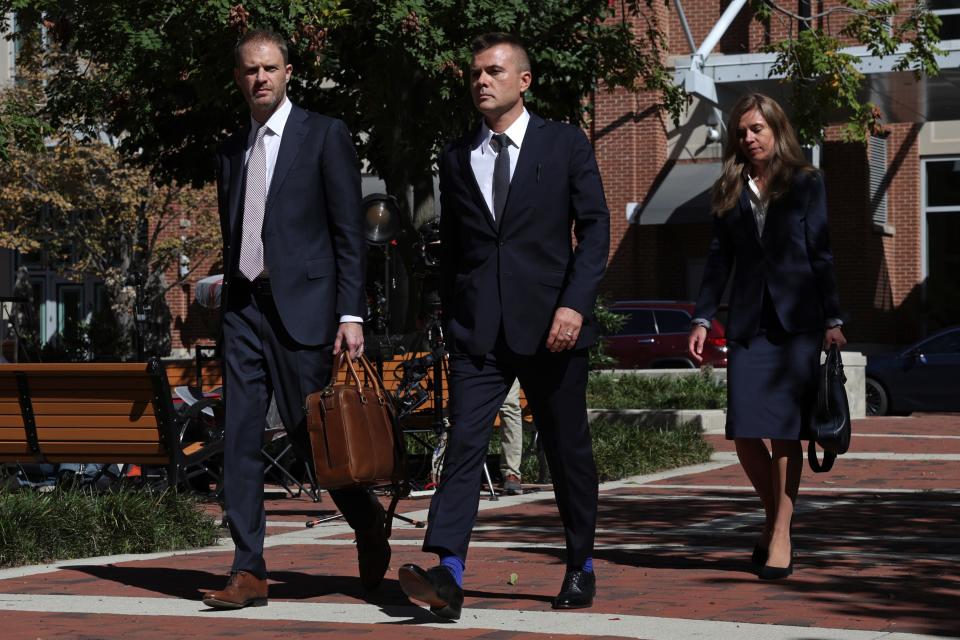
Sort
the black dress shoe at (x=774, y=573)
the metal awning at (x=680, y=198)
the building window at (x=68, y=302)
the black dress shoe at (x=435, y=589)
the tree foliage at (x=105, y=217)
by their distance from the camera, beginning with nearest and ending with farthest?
the black dress shoe at (x=435, y=589) < the black dress shoe at (x=774, y=573) < the metal awning at (x=680, y=198) < the tree foliage at (x=105, y=217) < the building window at (x=68, y=302)

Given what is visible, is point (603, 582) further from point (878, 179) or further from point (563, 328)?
point (878, 179)

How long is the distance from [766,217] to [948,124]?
2731cm

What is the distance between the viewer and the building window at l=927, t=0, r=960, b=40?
3008 centimetres

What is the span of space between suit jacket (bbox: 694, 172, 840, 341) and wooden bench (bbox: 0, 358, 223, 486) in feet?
12.2

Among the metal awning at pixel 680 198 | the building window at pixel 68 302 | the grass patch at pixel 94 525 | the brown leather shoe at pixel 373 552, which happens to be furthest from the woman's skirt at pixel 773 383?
the building window at pixel 68 302

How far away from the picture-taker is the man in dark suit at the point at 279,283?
5.88 metres

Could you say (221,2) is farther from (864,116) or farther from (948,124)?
(948,124)

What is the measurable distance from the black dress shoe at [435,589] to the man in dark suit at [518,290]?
167 millimetres

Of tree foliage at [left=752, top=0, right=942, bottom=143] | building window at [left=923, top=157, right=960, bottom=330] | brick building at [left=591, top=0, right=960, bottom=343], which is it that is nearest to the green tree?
tree foliage at [left=752, top=0, right=942, bottom=143]

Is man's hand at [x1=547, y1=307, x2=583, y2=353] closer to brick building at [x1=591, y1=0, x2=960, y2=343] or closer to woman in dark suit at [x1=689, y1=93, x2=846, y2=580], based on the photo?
woman in dark suit at [x1=689, y1=93, x2=846, y2=580]

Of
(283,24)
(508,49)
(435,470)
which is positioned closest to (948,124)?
(283,24)

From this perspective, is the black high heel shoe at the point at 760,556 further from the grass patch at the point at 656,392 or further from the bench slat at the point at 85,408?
the grass patch at the point at 656,392

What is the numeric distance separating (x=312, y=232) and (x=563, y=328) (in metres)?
1.04

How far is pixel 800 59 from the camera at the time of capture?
1681cm
